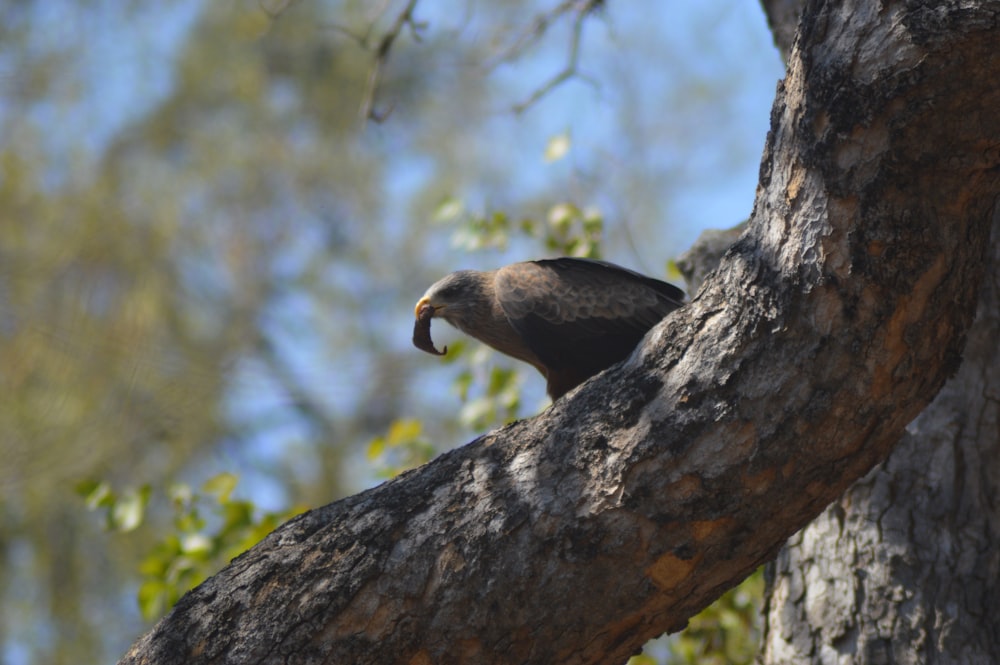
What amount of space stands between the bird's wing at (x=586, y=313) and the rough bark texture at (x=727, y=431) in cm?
153

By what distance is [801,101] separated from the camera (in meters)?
2.54

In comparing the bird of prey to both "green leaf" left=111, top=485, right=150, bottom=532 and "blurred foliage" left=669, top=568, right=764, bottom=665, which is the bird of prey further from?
"green leaf" left=111, top=485, right=150, bottom=532

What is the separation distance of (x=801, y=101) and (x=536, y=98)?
135 inches

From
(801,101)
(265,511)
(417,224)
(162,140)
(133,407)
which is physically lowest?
(801,101)

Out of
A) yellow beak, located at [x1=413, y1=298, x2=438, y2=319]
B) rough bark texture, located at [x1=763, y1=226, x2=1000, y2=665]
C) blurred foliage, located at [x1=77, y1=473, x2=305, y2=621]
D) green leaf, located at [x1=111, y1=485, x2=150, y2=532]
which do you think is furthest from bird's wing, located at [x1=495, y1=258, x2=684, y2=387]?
green leaf, located at [x1=111, y1=485, x2=150, y2=532]

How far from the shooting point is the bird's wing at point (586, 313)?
171 inches

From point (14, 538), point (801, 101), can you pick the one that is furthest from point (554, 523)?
point (14, 538)

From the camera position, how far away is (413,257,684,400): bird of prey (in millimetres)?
4352

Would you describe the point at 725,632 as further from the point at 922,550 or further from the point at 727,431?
the point at 727,431

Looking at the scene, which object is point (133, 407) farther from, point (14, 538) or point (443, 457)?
point (443, 457)

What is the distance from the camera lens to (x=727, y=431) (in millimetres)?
2557

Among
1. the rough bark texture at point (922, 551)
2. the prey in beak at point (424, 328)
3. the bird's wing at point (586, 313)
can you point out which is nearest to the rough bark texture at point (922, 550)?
the rough bark texture at point (922, 551)

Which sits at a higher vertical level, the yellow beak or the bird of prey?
the yellow beak

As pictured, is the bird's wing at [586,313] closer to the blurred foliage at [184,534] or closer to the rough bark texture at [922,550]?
the rough bark texture at [922,550]
